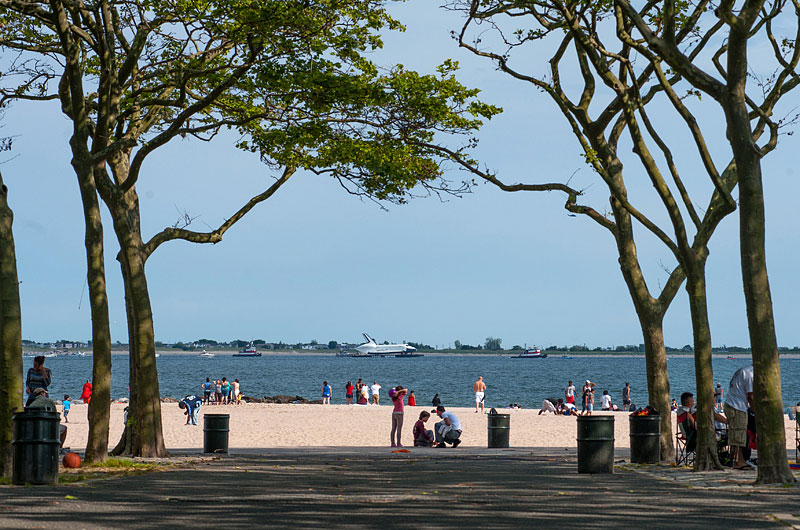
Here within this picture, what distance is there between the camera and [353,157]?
19.5m

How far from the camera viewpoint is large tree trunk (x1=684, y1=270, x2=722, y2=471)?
15945mm

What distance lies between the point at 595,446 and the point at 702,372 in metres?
2.15

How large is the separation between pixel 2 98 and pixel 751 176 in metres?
14.7

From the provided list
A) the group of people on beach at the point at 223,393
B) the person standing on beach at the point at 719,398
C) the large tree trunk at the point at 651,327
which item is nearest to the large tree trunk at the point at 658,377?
the large tree trunk at the point at 651,327

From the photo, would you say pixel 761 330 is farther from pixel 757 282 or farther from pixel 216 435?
pixel 216 435

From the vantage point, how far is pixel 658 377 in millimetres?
18422

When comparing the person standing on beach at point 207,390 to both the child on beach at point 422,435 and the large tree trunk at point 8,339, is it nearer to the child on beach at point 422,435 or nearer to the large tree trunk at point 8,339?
the child on beach at point 422,435

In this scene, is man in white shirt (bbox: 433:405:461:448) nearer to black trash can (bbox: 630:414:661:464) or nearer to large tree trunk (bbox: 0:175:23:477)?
black trash can (bbox: 630:414:661:464)

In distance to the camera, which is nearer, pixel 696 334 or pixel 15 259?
pixel 15 259

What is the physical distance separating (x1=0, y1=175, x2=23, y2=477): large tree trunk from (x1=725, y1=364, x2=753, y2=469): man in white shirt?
1026cm

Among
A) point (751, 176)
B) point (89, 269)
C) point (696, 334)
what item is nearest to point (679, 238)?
point (696, 334)

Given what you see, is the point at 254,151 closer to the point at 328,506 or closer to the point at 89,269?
the point at 89,269

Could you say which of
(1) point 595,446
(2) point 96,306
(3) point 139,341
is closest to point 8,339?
(2) point 96,306

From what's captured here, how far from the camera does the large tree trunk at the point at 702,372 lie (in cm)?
1595
